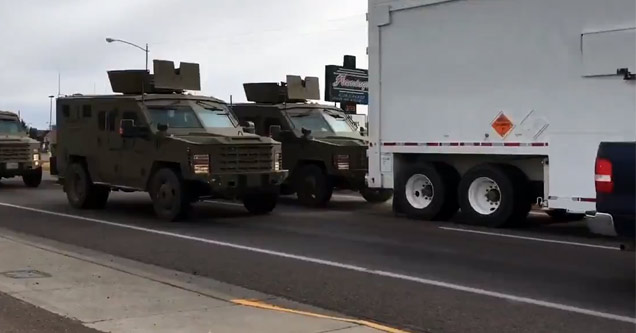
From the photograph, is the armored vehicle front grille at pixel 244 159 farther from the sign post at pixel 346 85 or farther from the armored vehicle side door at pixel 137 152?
the sign post at pixel 346 85

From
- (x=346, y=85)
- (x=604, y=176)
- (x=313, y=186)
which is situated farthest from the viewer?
(x=346, y=85)

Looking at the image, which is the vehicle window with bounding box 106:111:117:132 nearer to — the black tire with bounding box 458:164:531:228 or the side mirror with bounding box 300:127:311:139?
the side mirror with bounding box 300:127:311:139

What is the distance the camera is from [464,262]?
9.55m

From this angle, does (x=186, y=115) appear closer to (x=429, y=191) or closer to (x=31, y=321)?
(x=429, y=191)

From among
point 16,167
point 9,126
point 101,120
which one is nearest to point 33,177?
point 16,167

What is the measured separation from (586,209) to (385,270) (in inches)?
154

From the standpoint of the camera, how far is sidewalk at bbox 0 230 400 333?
6227 mm

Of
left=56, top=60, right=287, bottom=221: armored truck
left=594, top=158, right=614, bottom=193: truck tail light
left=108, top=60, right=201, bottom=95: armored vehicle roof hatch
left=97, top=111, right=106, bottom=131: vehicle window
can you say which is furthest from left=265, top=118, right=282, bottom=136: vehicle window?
left=594, top=158, right=614, bottom=193: truck tail light

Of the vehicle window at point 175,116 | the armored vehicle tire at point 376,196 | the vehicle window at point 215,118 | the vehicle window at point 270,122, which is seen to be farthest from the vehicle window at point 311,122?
the vehicle window at point 175,116

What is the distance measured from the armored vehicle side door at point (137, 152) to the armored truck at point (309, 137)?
3341 millimetres

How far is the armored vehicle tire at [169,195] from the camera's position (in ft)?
44.8

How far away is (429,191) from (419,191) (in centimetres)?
23

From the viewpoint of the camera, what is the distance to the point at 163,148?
13.9 m

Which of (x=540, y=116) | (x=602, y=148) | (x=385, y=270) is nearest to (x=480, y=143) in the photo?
(x=540, y=116)
